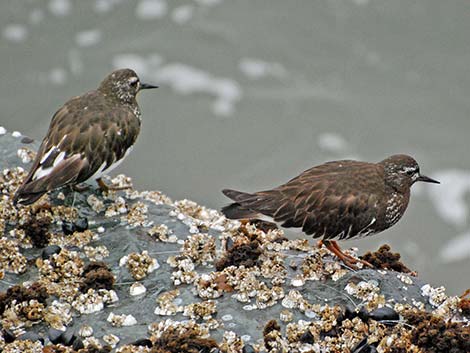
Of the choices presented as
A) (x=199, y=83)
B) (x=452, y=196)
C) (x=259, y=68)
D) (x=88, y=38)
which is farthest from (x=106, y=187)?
(x=88, y=38)

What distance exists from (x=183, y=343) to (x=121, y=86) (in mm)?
→ 3332

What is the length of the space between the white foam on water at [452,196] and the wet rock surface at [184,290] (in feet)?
25.3

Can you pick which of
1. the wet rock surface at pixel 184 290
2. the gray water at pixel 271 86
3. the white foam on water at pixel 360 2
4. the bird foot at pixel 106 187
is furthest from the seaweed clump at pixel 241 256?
the white foam on water at pixel 360 2

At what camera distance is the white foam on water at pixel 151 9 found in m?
17.9

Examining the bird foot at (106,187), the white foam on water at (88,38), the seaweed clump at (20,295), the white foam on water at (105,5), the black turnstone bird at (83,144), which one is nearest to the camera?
the seaweed clump at (20,295)

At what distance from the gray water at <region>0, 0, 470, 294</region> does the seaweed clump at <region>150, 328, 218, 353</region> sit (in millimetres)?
7545

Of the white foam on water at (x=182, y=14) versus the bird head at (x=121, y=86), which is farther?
the white foam on water at (x=182, y=14)

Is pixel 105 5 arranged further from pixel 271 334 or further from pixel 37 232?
pixel 271 334

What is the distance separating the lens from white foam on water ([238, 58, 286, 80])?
653 inches

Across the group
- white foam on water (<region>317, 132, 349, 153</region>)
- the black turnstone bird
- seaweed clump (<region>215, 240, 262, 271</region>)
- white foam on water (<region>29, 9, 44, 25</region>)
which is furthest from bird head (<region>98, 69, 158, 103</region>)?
white foam on water (<region>29, 9, 44, 25</region>)

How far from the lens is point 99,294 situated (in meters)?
5.20

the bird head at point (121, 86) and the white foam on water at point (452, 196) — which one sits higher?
the white foam on water at point (452, 196)

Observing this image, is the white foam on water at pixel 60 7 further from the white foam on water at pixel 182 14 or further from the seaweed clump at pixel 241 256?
the seaweed clump at pixel 241 256

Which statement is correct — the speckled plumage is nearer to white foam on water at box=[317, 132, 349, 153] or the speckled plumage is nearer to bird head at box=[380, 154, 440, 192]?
bird head at box=[380, 154, 440, 192]
